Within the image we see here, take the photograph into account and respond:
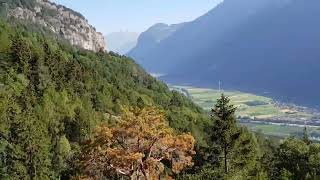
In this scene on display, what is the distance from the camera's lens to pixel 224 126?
186 feet

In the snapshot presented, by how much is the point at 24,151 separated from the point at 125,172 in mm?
64929

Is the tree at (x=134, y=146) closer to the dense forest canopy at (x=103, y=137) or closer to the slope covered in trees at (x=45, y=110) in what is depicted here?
the dense forest canopy at (x=103, y=137)

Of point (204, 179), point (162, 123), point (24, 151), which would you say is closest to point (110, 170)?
point (162, 123)

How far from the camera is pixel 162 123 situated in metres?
38.1

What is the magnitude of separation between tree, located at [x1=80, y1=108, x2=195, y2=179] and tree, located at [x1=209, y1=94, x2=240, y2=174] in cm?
1863

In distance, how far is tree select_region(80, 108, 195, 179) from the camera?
121ft

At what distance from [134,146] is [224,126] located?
68.2 feet

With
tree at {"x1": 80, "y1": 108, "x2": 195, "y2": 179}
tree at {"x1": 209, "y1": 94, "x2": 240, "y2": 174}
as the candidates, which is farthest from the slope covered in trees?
tree at {"x1": 80, "y1": 108, "x2": 195, "y2": 179}

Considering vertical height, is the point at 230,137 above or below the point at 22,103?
below

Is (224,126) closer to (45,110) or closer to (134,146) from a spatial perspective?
(134,146)

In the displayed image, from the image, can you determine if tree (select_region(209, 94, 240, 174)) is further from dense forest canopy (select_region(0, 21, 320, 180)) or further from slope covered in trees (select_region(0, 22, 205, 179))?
slope covered in trees (select_region(0, 22, 205, 179))

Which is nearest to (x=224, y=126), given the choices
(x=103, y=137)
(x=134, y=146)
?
(x=134, y=146)

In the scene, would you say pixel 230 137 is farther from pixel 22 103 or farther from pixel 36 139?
pixel 22 103

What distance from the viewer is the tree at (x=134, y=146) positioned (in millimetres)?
36875
